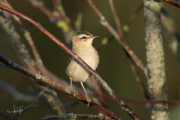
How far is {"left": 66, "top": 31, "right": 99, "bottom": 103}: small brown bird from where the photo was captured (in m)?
3.38

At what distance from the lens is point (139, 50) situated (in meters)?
7.64

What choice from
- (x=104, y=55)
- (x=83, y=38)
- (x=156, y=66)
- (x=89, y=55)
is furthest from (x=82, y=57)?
(x=104, y=55)

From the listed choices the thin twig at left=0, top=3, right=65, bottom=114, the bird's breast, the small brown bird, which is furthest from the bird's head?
the thin twig at left=0, top=3, right=65, bottom=114

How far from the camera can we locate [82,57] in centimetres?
340

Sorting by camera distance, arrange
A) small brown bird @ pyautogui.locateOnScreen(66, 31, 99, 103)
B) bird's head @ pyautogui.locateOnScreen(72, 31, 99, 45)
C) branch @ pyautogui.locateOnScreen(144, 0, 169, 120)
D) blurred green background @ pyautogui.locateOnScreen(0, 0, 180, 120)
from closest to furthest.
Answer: branch @ pyautogui.locateOnScreen(144, 0, 169, 120)
small brown bird @ pyautogui.locateOnScreen(66, 31, 99, 103)
bird's head @ pyautogui.locateOnScreen(72, 31, 99, 45)
blurred green background @ pyautogui.locateOnScreen(0, 0, 180, 120)

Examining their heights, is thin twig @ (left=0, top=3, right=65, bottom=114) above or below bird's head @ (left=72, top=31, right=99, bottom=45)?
below

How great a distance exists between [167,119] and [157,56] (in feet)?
2.23

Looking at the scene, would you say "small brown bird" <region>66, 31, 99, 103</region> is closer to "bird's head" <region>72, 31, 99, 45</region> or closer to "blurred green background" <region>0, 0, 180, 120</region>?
"bird's head" <region>72, 31, 99, 45</region>

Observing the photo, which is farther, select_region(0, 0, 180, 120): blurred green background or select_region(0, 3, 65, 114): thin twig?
select_region(0, 0, 180, 120): blurred green background

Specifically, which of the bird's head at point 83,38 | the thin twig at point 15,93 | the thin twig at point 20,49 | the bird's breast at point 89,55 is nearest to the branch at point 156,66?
the bird's breast at point 89,55

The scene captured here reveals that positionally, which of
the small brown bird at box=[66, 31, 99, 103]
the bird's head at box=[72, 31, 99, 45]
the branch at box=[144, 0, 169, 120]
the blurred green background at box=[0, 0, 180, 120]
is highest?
the blurred green background at box=[0, 0, 180, 120]

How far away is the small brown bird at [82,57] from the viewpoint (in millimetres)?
3383

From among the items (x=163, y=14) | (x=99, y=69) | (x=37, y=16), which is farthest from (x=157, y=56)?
(x=37, y=16)

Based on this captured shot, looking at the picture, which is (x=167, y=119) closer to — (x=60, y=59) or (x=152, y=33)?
(x=152, y=33)
